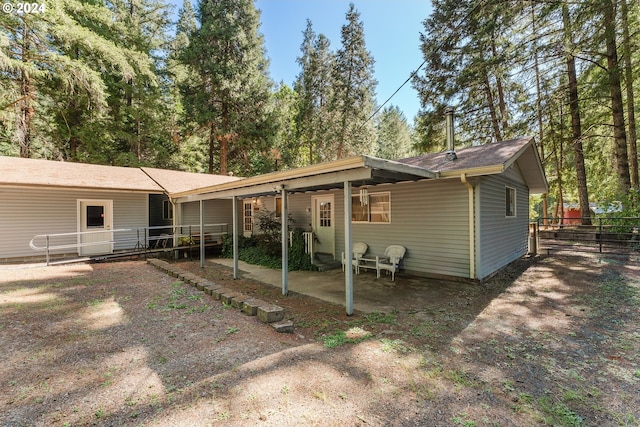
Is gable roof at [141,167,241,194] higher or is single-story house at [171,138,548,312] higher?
gable roof at [141,167,241,194]

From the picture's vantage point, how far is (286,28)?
55.1ft

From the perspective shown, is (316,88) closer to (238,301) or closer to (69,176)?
(69,176)

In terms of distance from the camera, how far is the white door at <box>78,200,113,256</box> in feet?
32.4

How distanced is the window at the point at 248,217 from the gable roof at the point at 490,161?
7.13m

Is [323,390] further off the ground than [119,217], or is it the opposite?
[119,217]

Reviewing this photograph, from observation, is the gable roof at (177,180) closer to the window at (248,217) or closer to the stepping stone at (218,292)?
the window at (248,217)

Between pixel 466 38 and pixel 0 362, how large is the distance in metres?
17.5

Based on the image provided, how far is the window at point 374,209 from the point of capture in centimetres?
744

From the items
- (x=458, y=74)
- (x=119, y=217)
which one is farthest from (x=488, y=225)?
(x=119, y=217)

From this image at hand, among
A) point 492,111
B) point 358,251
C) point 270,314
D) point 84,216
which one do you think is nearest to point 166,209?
point 84,216

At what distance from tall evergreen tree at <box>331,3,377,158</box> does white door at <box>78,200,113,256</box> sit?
14.2m

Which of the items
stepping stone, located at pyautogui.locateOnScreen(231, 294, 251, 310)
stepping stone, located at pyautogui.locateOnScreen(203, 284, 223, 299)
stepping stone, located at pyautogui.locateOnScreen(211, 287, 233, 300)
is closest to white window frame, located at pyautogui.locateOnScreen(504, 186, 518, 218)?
stepping stone, located at pyautogui.locateOnScreen(231, 294, 251, 310)

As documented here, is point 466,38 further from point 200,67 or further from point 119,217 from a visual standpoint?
point 119,217

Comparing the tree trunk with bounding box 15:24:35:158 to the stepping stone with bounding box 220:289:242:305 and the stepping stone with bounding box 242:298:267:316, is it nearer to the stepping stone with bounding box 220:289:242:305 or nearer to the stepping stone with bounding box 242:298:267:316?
the stepping stone with bounding box 220:289:242:305
